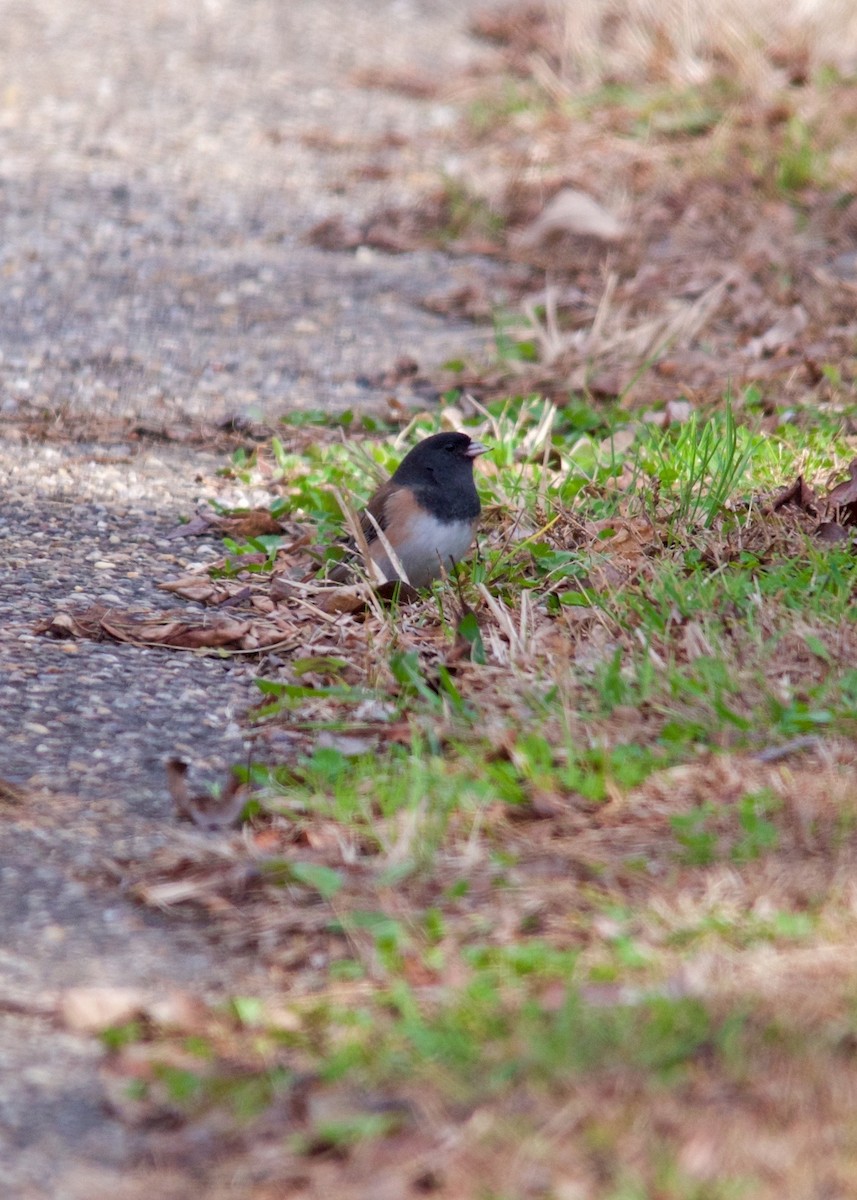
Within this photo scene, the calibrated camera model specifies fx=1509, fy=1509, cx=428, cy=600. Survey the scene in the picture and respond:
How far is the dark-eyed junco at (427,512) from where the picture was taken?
389cm

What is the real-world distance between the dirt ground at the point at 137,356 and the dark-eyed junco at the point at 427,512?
1.85ft

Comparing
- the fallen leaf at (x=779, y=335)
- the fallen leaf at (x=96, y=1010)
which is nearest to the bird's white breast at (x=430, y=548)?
the fallen leaf at (x=96, y=1010)

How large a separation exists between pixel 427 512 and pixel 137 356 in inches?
98.5

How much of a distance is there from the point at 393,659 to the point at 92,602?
975mm

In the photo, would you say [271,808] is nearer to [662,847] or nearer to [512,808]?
[512,808]

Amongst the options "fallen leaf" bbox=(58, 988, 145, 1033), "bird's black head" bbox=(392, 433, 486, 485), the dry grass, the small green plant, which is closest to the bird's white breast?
"bird's black head" bbox=(392, 433, 486, 485)

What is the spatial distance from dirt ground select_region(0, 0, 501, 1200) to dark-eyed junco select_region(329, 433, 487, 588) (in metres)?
0.56

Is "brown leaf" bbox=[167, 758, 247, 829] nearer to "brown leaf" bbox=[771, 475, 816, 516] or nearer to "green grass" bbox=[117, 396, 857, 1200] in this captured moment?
"green grass" bbox=[117, 396, 857, 1200]

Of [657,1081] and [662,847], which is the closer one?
[657,1081]

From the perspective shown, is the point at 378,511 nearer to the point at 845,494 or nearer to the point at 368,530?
the point at 368,530

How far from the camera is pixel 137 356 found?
598 centimetres

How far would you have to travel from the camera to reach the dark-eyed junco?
3.89 m

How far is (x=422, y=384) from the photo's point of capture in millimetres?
5789

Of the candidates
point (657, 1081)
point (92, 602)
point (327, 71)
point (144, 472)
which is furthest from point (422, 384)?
point (327, 71)
